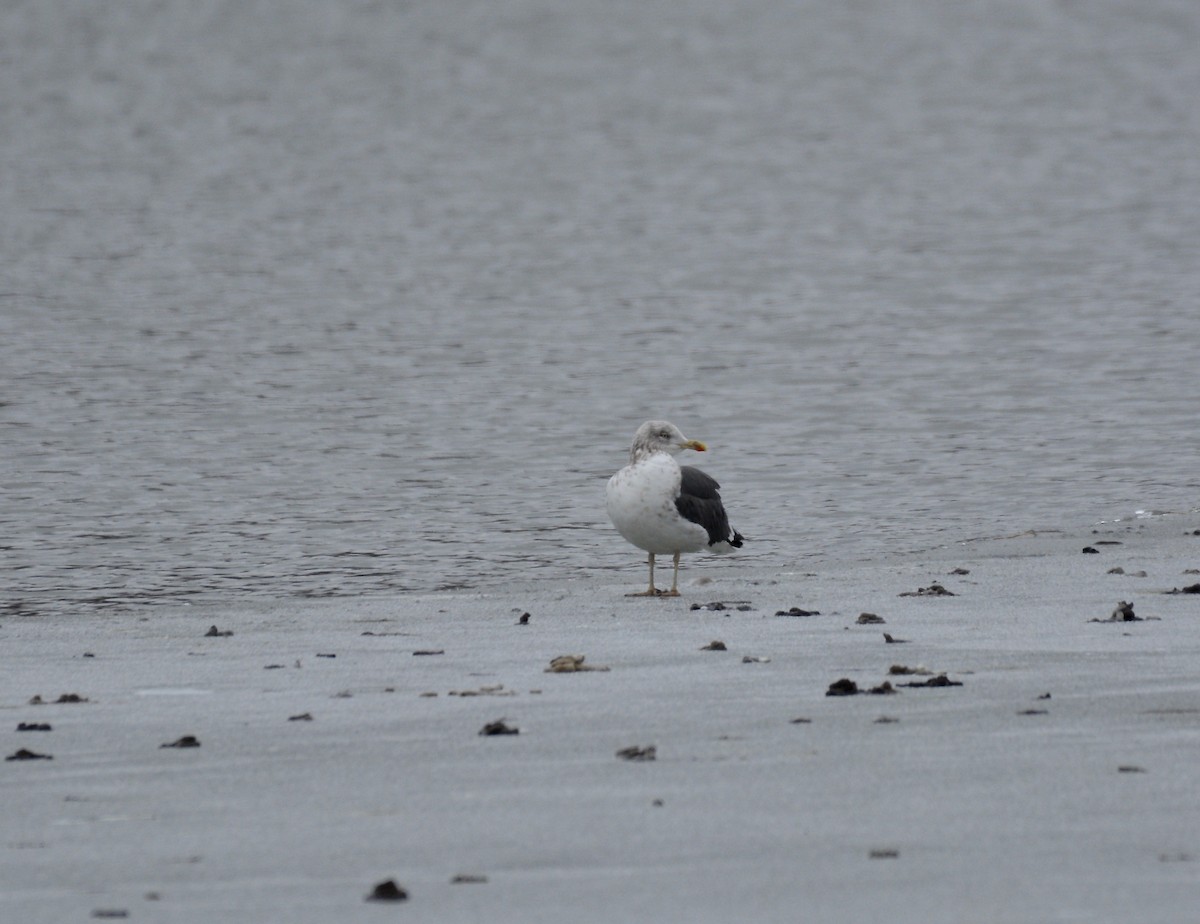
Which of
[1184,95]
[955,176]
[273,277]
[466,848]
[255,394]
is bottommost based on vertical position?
[466,848]

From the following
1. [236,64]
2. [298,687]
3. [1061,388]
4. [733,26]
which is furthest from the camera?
[733,26]

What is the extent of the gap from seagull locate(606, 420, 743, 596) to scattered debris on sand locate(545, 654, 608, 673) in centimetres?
359

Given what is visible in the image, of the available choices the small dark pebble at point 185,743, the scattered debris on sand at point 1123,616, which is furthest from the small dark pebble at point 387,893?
the scattered debris on sand at point 1123,616

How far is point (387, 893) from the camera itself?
5.53 metres

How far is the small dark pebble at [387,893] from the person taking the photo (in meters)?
5.52

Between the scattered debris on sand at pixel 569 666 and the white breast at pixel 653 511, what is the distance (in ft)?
12.9

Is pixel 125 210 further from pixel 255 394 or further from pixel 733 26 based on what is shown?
pixel 733 26

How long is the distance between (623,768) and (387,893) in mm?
1627

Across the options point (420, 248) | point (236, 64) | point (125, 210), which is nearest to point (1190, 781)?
point (420, 248)

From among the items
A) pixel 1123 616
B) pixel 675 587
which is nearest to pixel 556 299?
pixel 675 587

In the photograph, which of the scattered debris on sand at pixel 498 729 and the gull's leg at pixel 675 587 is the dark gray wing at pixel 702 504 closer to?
the gull's leg at pixel 675 587

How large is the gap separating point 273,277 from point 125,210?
13053 millimetres

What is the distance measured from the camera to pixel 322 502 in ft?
61.4

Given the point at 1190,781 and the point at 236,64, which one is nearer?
the point at 1190,781
